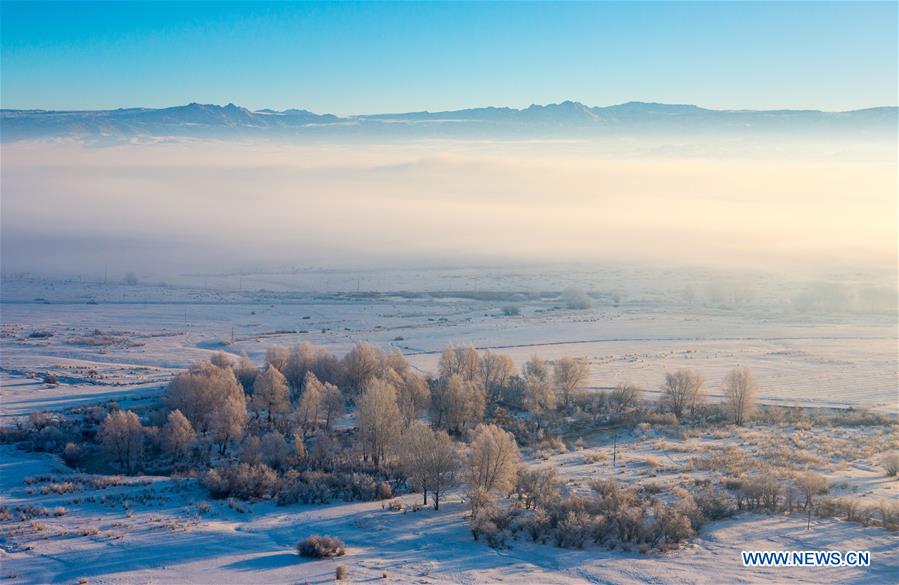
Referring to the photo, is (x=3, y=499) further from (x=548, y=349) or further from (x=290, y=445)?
(x=548, y=349)

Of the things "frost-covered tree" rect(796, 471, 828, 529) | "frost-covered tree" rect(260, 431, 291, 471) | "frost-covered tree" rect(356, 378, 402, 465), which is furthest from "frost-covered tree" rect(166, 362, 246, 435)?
"frost-covered tree" rect(796, 471, 828, 529)

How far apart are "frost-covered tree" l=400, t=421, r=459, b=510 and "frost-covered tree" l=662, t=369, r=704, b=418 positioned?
59.8ft

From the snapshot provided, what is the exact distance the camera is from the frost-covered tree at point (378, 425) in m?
31.0

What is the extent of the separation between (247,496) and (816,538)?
17709 mm

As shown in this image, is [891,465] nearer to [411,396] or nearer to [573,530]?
[573,530]

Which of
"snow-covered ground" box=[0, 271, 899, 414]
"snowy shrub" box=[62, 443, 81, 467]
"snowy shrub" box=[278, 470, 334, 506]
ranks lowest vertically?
"snow-covered ground" box=[0, 271, 899, 414]

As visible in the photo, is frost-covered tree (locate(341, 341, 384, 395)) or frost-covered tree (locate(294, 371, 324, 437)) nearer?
frost-covered tree (locate(294, 371, 324, 437))

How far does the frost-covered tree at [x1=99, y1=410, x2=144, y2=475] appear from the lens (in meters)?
31.0

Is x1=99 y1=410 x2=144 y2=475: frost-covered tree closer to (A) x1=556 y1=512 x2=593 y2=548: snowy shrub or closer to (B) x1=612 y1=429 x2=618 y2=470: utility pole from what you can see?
(A) x1=556 y1=512 x2=593 y2=548: snowy shrub

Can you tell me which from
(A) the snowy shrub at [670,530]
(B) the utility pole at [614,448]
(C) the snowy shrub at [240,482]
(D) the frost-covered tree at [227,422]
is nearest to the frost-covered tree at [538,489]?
(A) the snowy shrub at [670,530]

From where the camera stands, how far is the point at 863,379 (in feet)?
163

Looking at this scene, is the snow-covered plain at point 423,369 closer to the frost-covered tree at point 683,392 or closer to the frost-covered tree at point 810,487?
the frost-covered tree at point 810,487

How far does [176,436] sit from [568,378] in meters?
20.9

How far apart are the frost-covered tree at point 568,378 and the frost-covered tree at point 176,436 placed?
1965 centimetres
